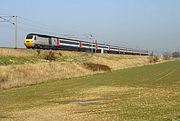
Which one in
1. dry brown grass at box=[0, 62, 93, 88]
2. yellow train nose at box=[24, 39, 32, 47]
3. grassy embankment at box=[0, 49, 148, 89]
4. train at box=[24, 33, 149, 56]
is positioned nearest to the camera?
dry brown grass at box=[0, 62, 93, 88]

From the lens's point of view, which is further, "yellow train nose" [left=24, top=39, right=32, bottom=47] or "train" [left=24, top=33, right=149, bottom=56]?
Result: "train" [left=24, top=33, right=149, bottom=56]

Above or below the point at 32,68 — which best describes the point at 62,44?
above

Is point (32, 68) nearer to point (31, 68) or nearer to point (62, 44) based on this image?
point (31, 68)

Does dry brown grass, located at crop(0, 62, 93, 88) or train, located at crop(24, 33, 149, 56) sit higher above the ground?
train, located at crop(24, 33, 149, 56)

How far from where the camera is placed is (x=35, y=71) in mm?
44188

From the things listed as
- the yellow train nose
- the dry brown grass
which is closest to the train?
the yellow train nose

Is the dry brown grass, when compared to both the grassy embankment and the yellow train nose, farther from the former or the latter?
the yellow train nose

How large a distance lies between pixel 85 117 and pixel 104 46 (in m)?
90.3

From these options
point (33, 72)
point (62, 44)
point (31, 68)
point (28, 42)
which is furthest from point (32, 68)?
point (62, 44)

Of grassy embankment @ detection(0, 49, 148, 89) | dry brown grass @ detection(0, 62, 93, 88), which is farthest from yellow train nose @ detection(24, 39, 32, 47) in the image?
dry brown grass @ detection(0, 62, 93, 88)

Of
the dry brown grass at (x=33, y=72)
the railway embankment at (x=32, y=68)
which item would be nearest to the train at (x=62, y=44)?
the railway embankment at (x=32, y=68)

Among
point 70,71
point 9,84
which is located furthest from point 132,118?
point 70,71

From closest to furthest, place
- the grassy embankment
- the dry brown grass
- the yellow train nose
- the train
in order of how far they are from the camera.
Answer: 1. the dry brown grass
2. the grassy embankment
3. the yellow train nose
4. the train

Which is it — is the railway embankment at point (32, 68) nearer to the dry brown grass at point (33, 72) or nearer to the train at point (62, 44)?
the dry brown grass at point (33, 72)
